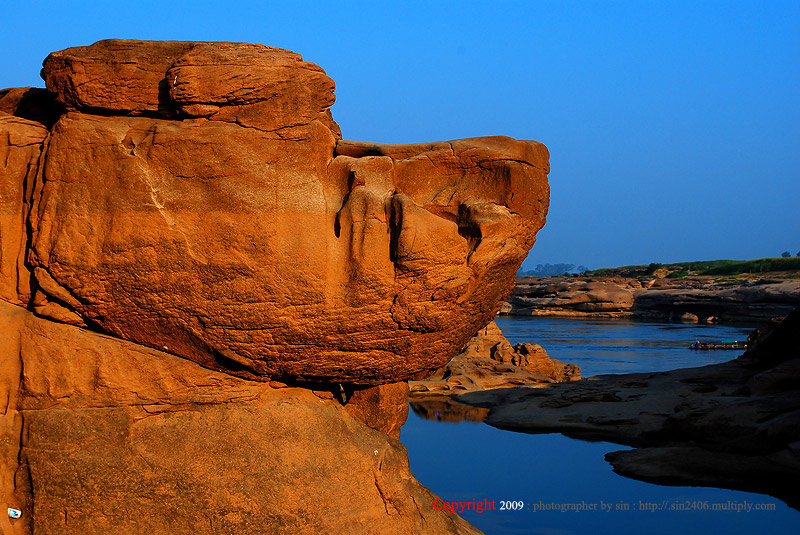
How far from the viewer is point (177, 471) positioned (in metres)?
5.46

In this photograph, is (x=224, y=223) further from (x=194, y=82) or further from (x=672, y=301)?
(x=672, y=301)

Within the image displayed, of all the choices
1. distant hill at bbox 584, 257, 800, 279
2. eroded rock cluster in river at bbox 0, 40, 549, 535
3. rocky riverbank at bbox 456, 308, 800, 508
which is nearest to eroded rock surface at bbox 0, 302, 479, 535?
eroded rock cluster in river at bbox 0, 40, 549, 535

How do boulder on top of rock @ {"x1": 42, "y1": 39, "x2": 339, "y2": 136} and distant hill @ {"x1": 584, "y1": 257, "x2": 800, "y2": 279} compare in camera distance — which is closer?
boulder on top of rock @ {"x1": 42, "y1": 39, "x2": 339, "y2": 136}

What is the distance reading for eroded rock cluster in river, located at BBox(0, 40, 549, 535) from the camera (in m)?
5.45

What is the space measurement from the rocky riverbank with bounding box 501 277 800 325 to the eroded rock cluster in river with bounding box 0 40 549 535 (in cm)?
3293

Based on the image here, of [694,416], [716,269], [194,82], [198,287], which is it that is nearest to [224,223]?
[198,287]

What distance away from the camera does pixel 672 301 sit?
43.1 metres

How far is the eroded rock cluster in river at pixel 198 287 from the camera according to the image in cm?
545

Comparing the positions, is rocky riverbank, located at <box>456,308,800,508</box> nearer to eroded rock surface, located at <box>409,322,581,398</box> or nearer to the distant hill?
eroded rock surface, located at <box>409,322,581,398</box>

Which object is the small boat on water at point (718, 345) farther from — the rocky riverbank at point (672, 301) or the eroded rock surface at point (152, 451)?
the eroded rock surface at point (152, 451)

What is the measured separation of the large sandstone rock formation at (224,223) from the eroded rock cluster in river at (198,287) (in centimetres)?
1

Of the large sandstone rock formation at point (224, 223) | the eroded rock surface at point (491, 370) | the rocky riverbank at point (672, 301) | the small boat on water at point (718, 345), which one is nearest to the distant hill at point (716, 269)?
the rocky riverbank at point (672, 301)

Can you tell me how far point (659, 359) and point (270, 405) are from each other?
20.5m

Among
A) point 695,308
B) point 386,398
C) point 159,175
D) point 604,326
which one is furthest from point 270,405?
point 695,308
